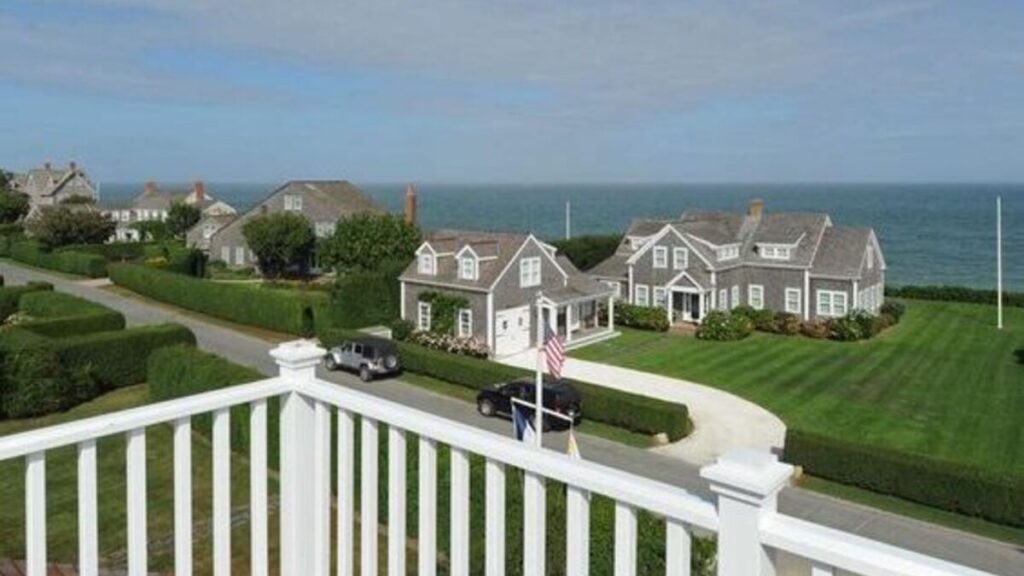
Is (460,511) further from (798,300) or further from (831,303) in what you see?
(798,300)

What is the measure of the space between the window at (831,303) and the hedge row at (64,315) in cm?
2997

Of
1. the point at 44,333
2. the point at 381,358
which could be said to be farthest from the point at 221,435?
the point at 44,333

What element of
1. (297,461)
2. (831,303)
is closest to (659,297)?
(831,303)

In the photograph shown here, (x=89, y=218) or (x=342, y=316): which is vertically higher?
(x=89, y=218)

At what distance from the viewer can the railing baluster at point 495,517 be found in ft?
12.8

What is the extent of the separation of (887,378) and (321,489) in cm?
2801

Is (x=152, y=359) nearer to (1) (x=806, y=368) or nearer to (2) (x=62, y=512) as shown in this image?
(2) (x=62, y=512)

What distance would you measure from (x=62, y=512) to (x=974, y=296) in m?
48.3

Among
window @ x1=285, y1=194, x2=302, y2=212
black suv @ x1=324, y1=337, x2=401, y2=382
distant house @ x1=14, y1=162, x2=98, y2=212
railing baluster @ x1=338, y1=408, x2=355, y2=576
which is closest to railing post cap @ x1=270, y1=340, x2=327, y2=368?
railing baluster @ x1=338, y1=408, x2=355, y2=576

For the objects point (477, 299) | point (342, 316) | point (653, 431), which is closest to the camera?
point (653, 431)

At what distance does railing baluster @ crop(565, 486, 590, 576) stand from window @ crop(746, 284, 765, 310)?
38768 millimetres

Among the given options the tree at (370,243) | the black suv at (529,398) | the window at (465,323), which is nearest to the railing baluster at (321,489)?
the black suv at (529,398)

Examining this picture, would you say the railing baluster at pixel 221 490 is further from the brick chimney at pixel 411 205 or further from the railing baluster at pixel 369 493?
the brick chimney at pixel 411 205

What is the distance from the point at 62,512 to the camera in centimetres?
1420
